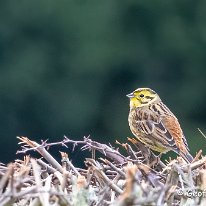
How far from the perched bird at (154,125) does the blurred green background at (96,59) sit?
11325 millimetres

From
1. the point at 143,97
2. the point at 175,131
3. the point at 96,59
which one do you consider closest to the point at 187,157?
the point at 175,131

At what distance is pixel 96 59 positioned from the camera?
18188 mm

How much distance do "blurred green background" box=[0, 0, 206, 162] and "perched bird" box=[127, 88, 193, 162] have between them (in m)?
11.3

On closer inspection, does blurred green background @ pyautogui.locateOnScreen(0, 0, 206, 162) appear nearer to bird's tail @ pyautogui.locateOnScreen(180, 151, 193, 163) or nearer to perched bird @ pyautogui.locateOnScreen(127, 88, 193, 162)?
perched bird @ pyautogui.locateOnScreen(127, 88, 193, 162)

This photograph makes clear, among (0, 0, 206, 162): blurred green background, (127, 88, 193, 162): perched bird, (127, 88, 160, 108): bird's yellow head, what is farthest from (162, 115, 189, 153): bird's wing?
(0, 0, 206, 162): blurred green background

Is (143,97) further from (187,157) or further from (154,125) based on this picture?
(187,157)

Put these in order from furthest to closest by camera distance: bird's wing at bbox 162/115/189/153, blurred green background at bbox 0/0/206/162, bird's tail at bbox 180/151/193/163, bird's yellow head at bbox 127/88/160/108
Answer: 1. blurred green background at bbox 0/0/206/162
2. bird's yellow head at bbox 127/88/160/108
3. bird's wing at bbox 162/115/189/153
4. bird's tail at bbox 180/151/193/163

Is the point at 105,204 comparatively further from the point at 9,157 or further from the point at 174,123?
the point at 9,157

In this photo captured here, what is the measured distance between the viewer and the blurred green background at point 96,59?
1739cm

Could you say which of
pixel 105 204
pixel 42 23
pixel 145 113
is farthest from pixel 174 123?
pixel 42 23

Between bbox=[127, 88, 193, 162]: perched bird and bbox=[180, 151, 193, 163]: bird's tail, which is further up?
bbox=[127, 88, 193, 162]: perched bird

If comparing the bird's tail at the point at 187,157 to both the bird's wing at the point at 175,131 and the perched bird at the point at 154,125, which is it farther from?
the bird's wing at the point at 175,131

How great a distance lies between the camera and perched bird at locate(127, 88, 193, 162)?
5.00 metres

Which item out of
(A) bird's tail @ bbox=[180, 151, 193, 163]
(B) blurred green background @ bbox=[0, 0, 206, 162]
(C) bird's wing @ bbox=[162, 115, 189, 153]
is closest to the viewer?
(A) bird's tail @ bbox=[180, 151, 193, 163]
